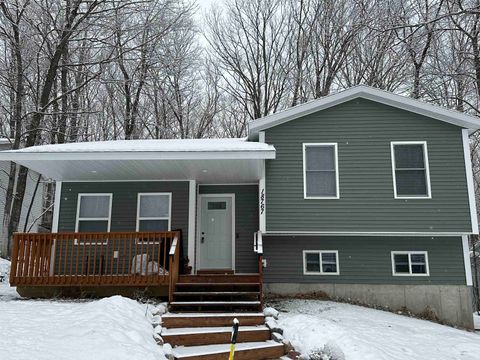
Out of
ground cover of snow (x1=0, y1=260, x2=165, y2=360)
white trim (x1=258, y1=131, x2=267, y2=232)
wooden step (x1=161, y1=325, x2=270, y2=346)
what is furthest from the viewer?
white trim (x1=258, y1=131, x2=267, y2=232)

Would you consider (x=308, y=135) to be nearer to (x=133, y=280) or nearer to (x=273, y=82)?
(x=133, y=280)

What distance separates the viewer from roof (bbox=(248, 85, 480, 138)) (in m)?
10.1

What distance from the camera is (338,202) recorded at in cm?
1011

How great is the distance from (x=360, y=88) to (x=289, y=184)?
305 cm

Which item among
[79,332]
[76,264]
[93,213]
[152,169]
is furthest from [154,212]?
[79,332]

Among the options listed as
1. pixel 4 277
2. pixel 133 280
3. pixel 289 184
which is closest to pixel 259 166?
pixel 289 184

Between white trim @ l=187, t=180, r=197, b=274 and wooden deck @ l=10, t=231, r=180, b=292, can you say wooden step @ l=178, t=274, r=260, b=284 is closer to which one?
wooden deck @ l=10, t=231, r=180, b=292

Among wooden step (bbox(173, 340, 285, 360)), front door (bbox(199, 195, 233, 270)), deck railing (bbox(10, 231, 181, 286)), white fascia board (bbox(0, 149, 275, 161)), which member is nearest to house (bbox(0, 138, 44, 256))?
white fascia board (bbox(0, 149, 275, 161))

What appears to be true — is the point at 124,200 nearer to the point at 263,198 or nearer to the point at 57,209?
the point at 57,209

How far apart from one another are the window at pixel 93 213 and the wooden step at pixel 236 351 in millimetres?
5646

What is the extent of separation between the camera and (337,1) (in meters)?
21.0

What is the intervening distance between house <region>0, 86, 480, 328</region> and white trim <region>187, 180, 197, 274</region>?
0.09ft

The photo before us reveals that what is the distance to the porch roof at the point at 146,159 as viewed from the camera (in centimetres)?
892

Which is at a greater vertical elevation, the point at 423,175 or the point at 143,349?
the point at 423,175
